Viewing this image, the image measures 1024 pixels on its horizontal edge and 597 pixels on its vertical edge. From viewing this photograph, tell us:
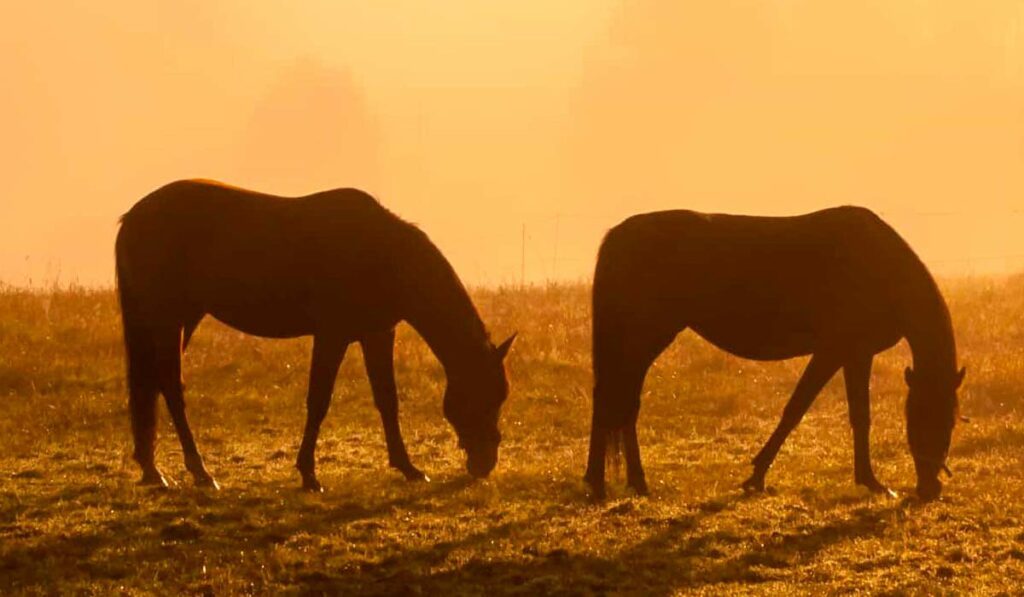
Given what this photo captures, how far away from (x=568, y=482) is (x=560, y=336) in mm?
7631

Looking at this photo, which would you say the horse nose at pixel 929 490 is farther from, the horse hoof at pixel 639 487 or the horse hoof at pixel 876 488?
the horse hoof at pixel 639 487

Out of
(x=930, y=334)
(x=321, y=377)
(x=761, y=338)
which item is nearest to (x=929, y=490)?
(x=930, y=334)

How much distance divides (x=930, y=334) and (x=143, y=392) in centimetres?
607

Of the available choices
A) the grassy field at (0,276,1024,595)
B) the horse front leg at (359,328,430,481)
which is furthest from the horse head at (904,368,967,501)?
the horse front leg at (359,328,430,481)

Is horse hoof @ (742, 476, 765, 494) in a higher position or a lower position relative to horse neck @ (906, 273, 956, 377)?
lower

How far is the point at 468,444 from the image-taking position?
35.8ft

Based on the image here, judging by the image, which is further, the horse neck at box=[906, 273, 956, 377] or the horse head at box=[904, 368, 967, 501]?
the horse neck at box=[906, 273, 956, 377]

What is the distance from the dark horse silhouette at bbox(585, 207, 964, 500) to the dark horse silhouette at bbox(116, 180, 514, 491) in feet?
3.15

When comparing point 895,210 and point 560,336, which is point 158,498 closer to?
point 560,336

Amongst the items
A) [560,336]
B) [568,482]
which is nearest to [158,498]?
[568,482]

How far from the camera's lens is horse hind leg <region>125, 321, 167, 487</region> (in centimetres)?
1093

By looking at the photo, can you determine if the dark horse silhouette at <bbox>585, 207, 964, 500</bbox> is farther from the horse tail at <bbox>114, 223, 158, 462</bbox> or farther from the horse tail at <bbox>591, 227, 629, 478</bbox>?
the horse tail at <bbox>114, 223, 158, 462</bbox>

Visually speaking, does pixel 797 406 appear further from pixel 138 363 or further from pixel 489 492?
pixel 138 363

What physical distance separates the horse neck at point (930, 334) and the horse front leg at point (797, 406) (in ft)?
2.26
